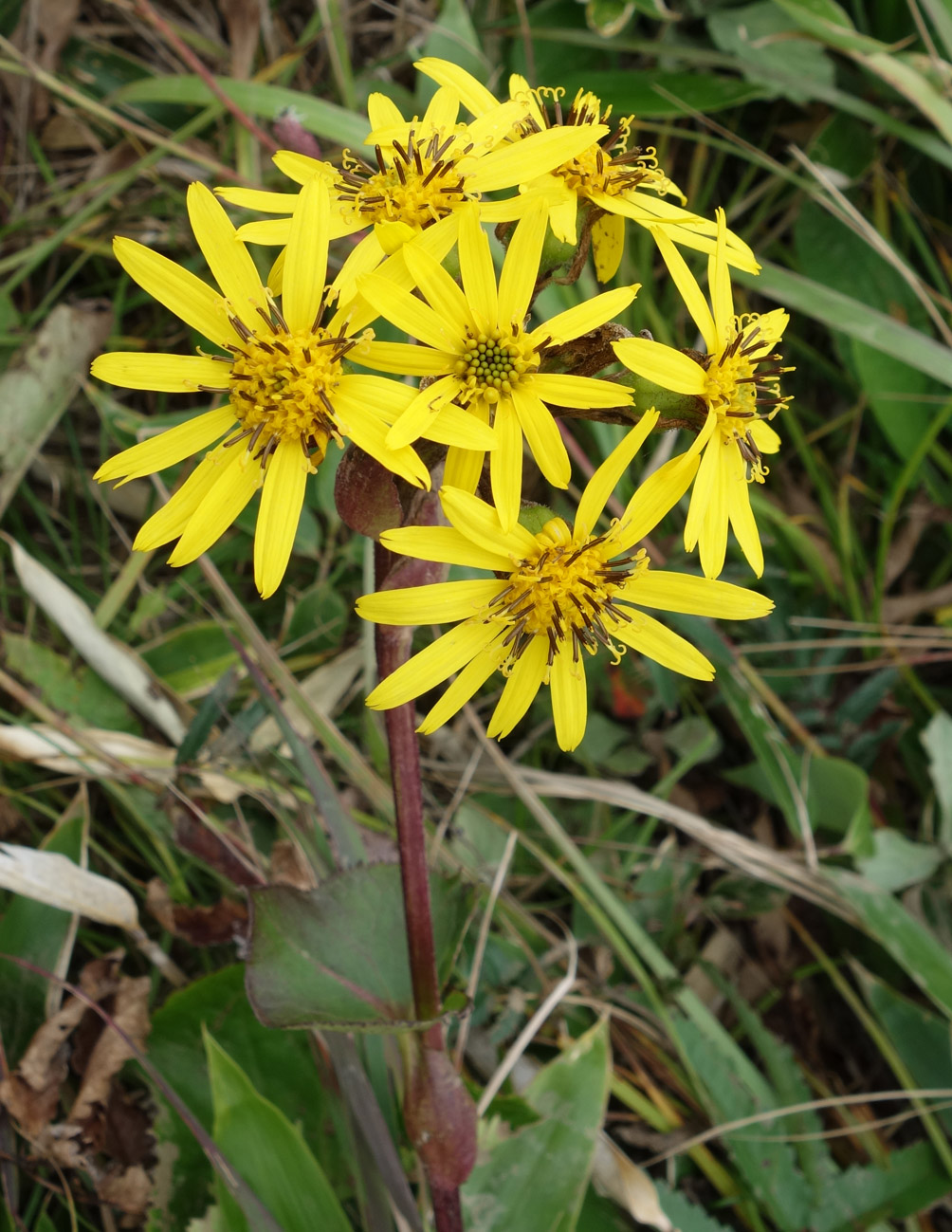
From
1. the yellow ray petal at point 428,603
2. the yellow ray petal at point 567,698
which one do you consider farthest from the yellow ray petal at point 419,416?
the yellow ray petal at point 567,698

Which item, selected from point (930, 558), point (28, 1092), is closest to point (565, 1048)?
point (28, 1092)

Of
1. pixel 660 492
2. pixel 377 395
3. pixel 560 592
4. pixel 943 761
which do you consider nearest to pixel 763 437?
pixel 660 492

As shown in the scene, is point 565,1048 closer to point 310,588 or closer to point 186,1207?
point 186,1207

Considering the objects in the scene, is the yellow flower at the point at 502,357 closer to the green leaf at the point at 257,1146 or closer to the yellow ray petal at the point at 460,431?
the yellow ray petal at the point at 460,431

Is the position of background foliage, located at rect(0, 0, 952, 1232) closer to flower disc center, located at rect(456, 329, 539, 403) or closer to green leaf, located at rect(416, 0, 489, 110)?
green leaf, located at rect(416, 0, 489, 110)

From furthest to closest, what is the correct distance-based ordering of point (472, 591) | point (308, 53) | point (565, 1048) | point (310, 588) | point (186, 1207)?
point (308, 53) → point (310, 588) → point (565, 1048) → point (186, 1207) → point (472, 591)

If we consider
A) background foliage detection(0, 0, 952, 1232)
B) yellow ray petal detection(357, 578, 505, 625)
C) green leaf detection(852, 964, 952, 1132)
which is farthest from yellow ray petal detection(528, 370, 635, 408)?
green leaf detection(852, 964, 952, 1132)

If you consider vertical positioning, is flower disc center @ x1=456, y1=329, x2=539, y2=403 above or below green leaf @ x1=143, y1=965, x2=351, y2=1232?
above

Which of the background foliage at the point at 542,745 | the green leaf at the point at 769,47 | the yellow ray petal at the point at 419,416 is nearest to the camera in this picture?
the yellow ray petal at the point at 419,416
